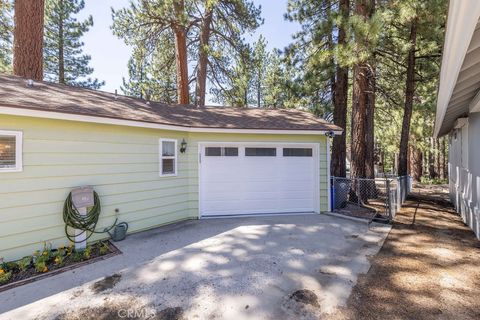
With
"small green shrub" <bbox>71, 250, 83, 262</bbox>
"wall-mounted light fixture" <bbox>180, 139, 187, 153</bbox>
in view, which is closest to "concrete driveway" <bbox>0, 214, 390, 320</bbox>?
"small green shrub" <bbox>71, 250, 83, 262</bbox>

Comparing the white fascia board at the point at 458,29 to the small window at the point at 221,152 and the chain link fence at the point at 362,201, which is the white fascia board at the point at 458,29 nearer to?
the chain link fence at the point at 362,201

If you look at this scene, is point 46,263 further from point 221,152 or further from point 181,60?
point 181,60

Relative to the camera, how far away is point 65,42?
17047 millimetres

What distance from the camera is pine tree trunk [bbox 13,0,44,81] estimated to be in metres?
7.10

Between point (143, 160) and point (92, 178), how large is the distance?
3.86 ft

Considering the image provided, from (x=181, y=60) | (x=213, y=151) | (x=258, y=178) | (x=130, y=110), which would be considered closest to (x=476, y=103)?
(x=258, y=178)

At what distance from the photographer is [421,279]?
3.69 meters

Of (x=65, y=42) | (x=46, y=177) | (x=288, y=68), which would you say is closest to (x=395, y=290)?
(x=46, y=177)

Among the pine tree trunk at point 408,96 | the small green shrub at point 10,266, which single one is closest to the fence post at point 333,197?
the pine tree trunk at point 408,96

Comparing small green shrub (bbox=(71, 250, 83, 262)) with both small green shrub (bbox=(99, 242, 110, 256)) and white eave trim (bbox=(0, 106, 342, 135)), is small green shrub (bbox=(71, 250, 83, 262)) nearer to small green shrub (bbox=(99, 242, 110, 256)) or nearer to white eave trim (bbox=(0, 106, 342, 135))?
small green shrub (bbox=(99, 242, 110, 256))

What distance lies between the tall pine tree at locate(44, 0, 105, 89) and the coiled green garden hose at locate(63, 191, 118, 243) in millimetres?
15823

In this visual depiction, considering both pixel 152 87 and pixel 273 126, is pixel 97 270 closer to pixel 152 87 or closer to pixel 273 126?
pixel 273 126

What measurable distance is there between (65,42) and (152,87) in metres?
9.36

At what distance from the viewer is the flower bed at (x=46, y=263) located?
12.0ft
